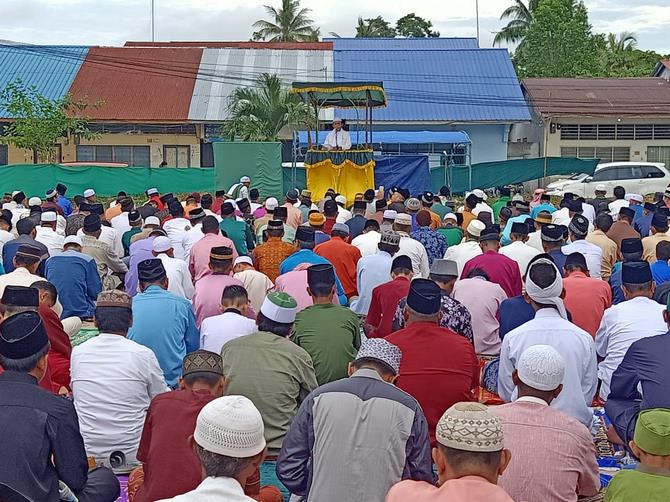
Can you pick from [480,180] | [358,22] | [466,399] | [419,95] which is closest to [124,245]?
[466,399]

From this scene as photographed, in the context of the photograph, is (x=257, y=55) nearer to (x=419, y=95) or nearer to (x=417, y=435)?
(x=419, y=95)

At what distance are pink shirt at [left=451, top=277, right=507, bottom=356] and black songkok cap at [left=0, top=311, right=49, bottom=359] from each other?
3.83 m

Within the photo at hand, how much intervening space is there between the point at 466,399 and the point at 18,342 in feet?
8.09

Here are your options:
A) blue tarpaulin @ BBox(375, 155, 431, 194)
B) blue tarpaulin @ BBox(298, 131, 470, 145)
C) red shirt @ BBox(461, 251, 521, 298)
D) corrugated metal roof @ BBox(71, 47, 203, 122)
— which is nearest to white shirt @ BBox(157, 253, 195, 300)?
red shirt @ BBox(461, 251, 521, 298)

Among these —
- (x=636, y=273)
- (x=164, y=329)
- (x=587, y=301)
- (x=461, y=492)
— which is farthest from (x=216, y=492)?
(x=587, y=301)

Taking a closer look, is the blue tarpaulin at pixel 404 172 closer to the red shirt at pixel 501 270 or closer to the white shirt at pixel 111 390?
the red shirt at pixel 501 270

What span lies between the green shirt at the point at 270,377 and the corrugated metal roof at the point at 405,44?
31434 millimetres

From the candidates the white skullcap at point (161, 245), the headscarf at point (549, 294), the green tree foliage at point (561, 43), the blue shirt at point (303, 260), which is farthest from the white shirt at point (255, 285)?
the green tree foliage at point (561, 43)

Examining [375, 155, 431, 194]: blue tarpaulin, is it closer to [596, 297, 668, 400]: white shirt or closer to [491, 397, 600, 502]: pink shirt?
[596, 297, 668, 400]: white shirt

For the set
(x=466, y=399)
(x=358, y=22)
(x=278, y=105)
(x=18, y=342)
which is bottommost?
(x=466, y=399)

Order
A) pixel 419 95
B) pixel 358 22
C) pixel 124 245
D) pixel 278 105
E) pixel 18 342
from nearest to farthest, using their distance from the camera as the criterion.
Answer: pixel 18 342 < pixel 124 245 < pixel 278 105 < pixel 419 95 < pixel 358 22

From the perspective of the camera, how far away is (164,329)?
21.3 ft

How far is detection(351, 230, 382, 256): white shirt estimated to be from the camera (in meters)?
10.0

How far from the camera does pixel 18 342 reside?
4293 mm
